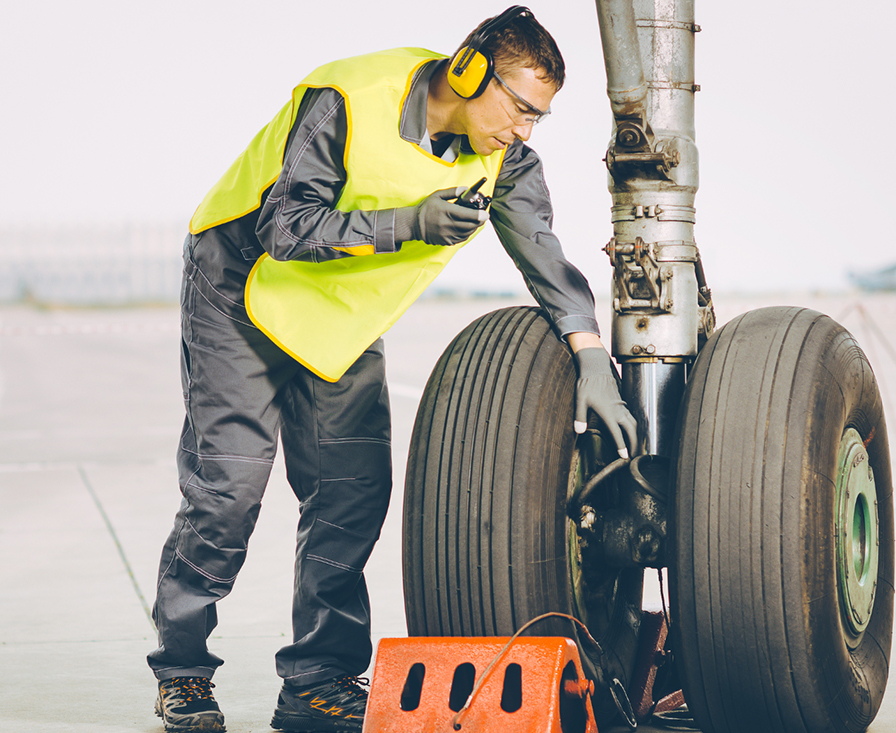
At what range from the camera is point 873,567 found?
251 centimetres

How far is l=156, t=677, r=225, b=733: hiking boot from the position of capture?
2553 millimetres

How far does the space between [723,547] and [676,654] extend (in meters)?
0.26

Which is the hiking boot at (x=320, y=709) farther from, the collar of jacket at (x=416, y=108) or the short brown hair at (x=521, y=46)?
the short brown hair at (x=521, y=46)

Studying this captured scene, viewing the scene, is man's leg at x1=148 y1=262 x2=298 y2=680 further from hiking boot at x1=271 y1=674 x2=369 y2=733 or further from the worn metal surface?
the worn metal surface

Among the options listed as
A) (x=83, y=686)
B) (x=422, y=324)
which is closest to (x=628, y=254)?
(x=83, y=686)

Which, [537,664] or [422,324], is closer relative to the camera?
[537,664]

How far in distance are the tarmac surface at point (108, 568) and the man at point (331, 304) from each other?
0.29m

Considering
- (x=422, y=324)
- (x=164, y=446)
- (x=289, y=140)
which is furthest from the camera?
(x=422, y=324)

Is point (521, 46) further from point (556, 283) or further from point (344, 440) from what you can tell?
point (344, 440)

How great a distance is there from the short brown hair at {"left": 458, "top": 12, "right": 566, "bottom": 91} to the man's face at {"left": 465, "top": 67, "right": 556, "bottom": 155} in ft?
0.05

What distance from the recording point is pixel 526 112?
2328mm

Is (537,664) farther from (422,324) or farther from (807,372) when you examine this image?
(422,324)

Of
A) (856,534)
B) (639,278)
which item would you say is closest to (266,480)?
(639,278)

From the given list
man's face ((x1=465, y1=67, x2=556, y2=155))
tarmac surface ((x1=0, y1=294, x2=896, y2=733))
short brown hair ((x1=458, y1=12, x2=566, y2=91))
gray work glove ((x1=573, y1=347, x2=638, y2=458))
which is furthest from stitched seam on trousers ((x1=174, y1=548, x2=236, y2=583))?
short brown hair ((x1=458, y1=12, x2=566, y2=91))
